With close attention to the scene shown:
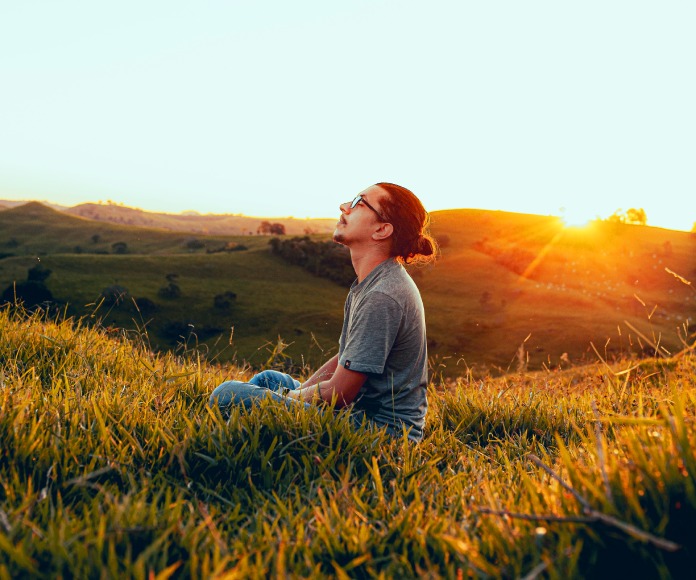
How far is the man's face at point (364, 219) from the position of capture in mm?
4555

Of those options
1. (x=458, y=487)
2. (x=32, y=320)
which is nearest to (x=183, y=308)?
(x=32, y=320)

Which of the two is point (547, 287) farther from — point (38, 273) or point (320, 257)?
point (38, 273)

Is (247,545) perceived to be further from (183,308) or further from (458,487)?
(183,308)

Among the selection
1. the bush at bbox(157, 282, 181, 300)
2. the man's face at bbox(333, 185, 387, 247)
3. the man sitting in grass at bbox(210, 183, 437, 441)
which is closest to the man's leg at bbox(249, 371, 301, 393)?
the man sitting in grass at bbox(210, 183, 437, 441)

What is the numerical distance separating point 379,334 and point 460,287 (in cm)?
7787

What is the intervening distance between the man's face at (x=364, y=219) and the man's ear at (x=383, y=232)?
29 millimetres

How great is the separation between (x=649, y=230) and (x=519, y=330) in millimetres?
70374

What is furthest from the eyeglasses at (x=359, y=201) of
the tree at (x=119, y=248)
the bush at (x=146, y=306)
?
the tree at (x=119, y=248)

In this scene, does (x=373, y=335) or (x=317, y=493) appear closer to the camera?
(x=317, y=493)

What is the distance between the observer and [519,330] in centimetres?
6159

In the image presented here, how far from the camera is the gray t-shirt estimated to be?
3920 mm

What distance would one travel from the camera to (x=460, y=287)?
80.1m

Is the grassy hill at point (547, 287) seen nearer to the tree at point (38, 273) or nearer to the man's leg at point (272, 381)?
the man's leg at point (272, 381)

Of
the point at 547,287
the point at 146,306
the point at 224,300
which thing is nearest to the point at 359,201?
the point at 146,306
